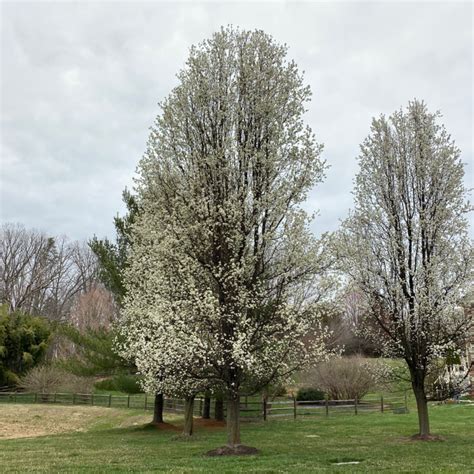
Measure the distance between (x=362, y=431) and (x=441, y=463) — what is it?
790 cm

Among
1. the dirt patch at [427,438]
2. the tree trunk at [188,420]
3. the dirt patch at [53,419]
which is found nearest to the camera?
the dirt patch at [427,438]

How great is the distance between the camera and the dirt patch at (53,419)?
73.7ft

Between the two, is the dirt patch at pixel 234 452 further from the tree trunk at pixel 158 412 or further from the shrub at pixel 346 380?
the shrub at pixel 346 380

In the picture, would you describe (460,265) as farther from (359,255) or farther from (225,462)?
(225,462)

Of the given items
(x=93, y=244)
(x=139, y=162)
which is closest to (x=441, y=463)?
(x=139, y=162)

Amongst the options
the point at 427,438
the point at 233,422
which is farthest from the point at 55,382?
the point at 427,438

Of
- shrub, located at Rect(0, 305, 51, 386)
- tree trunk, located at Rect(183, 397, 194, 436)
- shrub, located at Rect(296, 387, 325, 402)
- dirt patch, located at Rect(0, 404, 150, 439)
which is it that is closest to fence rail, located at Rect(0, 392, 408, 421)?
shrub, located at Rect(296, 387, 325, 402)

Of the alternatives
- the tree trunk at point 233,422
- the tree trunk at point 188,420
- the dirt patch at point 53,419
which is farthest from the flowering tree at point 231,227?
the dirt patch at point 53,419

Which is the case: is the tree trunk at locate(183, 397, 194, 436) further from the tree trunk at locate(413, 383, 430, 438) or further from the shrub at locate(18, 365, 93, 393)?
the shrub at locate(18, 365, 93, 393)

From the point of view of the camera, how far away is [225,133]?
39.5 ft

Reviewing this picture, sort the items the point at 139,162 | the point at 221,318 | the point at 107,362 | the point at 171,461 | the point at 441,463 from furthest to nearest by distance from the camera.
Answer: the point at 107,362 < the point at 139,162 < the point at 221,318 < the point at 171,461 < the point at 441,463

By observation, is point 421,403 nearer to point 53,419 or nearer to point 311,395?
point 311,395

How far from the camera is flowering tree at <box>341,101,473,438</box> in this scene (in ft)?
45.6

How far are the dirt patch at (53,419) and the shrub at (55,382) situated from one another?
10.7 feet
